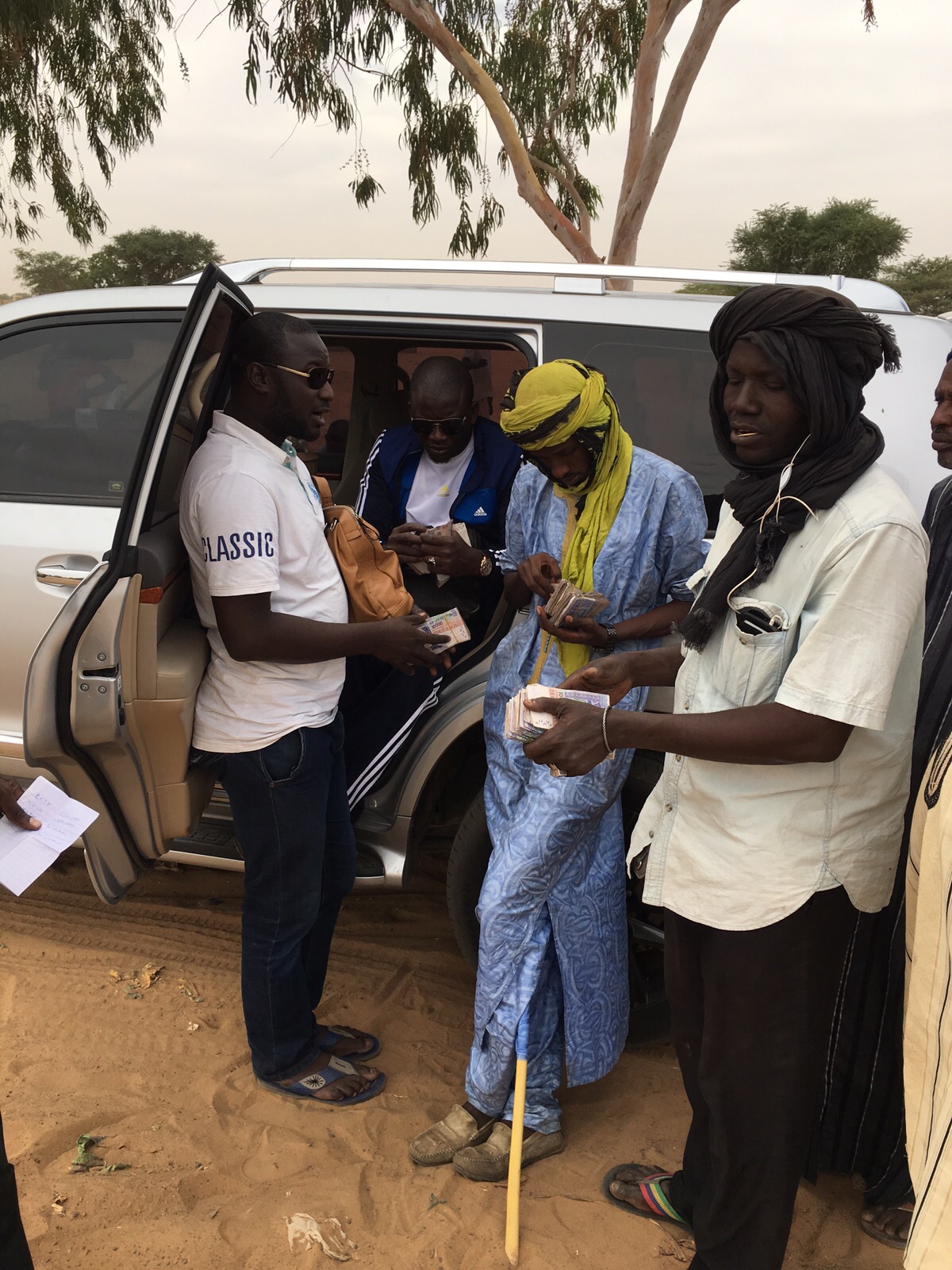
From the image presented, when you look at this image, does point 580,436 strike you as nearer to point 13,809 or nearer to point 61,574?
point 13,809

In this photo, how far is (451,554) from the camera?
8.25ft

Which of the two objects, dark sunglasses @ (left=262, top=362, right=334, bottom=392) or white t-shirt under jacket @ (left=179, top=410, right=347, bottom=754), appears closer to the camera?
white t-shirt under jacket @ (left=179, top=410, right=347, bottom=754)

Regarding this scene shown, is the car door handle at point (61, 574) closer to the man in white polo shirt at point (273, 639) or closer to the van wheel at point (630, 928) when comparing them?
the man in white polo shirt at point (273, 639)

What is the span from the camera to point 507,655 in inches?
91.3

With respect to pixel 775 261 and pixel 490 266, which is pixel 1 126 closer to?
pixel 490 266

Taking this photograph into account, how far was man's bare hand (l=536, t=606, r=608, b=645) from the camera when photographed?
2078 mm

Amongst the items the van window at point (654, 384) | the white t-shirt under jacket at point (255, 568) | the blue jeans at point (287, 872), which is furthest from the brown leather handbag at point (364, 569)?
the van window at point (654, 384)

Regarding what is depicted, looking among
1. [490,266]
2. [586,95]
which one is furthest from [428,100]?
[490,266]

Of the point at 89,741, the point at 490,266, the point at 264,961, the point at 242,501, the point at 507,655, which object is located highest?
the point at 490,266

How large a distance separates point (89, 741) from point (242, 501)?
0.66 m

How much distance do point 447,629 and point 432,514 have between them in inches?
22.8

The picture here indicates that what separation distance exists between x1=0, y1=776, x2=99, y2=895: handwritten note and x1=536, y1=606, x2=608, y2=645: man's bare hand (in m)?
1.04

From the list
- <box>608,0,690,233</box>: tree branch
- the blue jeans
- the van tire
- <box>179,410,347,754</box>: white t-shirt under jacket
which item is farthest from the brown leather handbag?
<box>608,0,690,233</box>: tree branch

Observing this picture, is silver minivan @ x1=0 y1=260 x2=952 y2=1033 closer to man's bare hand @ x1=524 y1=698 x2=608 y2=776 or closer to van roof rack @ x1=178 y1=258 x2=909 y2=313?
van roof rack @ x1=178 y1=258 x2=909 y2=313
